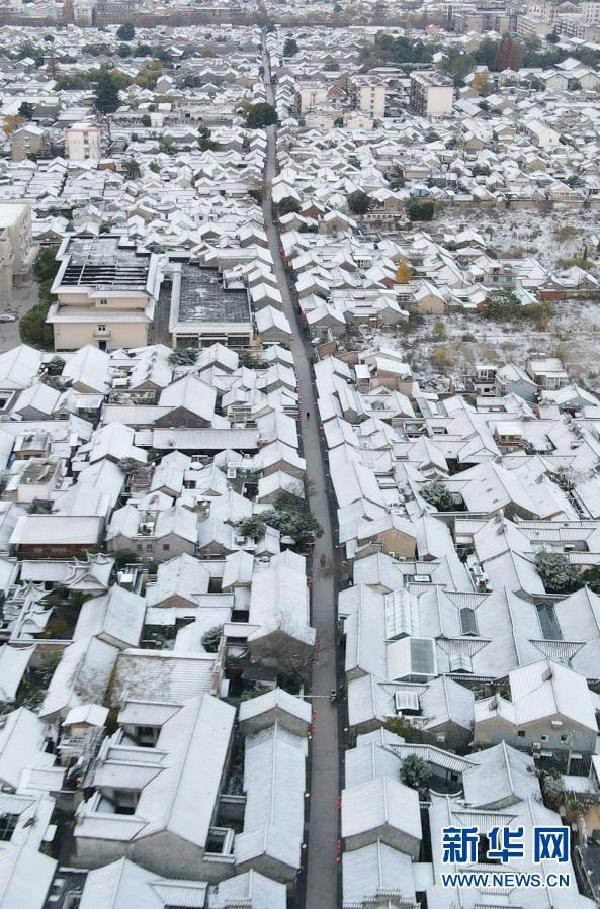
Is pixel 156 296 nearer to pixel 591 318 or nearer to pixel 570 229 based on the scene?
pixel 591 318

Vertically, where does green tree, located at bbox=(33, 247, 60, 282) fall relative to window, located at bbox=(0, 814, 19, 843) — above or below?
above

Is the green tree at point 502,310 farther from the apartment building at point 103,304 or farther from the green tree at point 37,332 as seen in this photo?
the green tree at point 37,332

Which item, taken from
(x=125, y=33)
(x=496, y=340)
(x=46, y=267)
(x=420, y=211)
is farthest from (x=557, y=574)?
(x=125, y=33)

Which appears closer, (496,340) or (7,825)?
(7,825)

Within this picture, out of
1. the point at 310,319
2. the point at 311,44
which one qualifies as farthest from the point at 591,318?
the point at 311,44

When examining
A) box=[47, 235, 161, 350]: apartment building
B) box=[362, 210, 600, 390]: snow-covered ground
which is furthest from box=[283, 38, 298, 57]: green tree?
box=[47, 235, 161, 350]: apartment building

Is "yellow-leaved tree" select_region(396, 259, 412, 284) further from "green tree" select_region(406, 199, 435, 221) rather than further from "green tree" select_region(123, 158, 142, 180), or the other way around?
"green tree" select_region(123, 158, 142, 180)

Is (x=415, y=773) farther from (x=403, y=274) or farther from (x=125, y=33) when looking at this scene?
Result: (x=125, y=33)
